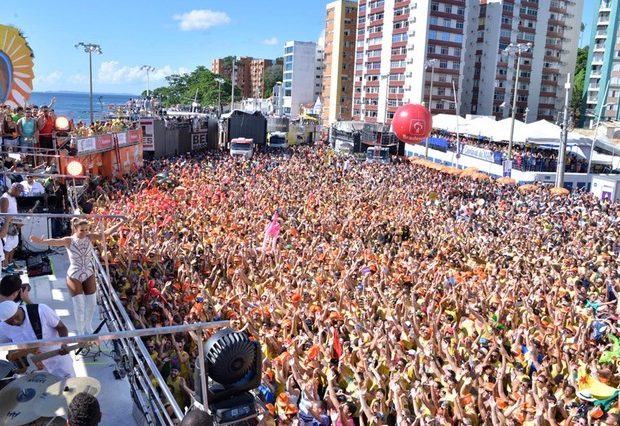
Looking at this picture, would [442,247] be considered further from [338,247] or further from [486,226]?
[486,226]

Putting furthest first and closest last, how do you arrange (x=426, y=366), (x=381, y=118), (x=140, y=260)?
1. (x=381, y=118)
2. (x=140, y=260)
3. (x=426, y=366)

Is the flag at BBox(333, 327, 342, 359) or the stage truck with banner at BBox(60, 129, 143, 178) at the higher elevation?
the stage truck with banner at BBox(60, 129, 143, 178)

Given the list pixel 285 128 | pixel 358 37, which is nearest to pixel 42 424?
pixel 285 128

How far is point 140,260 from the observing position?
30.7 ft

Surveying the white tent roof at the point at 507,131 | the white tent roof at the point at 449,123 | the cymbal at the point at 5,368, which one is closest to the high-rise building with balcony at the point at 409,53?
the white tent roof at the point at 449,123

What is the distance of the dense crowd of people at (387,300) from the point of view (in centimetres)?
536

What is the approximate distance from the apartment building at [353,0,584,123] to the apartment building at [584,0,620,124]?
2359 mm

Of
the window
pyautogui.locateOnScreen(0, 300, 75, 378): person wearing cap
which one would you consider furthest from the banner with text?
the window

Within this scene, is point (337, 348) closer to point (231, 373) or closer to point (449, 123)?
point (231, 373)

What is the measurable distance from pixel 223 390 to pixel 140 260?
688 cm

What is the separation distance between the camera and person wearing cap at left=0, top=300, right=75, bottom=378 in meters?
4.00

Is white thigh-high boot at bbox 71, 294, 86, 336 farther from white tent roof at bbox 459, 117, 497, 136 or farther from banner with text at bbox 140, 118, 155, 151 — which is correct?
white tent roof at bbox 459, 117, 497, 136

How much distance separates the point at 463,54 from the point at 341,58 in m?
20.3

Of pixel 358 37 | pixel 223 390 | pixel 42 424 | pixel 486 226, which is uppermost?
pixel 358 37
